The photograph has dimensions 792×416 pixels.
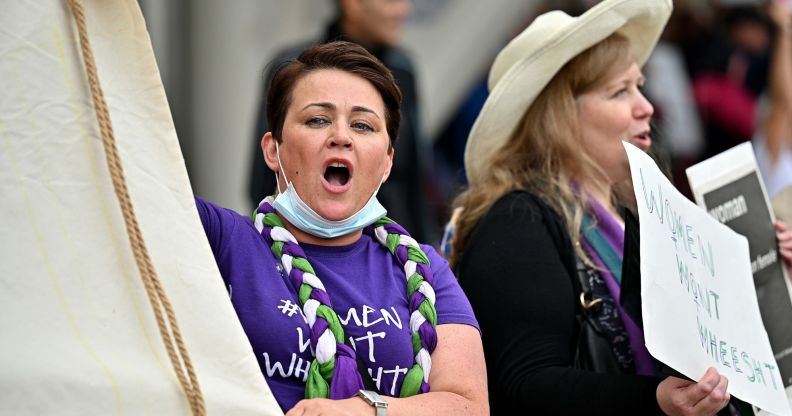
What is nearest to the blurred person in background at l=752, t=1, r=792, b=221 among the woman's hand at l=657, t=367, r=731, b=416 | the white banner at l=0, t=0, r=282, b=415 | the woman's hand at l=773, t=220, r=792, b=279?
the woman's hand at l=773, t=220, r=792, b=279

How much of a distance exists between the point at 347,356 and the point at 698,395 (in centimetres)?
80

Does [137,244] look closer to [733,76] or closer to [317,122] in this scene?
[317,122]

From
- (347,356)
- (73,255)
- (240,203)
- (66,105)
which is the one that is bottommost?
(240,203)

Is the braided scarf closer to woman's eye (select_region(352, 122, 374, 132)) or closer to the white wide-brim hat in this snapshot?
woman's eye (select_region(352, 122, 374, 132))

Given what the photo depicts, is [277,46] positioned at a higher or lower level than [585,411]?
higher

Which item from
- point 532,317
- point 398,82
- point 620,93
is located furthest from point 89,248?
A: point 398,82

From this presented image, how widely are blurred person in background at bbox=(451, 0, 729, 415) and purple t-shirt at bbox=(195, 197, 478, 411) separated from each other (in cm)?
42

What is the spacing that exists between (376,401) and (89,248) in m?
0.65

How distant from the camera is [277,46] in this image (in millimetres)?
8438

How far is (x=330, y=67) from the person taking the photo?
3020 millimetres

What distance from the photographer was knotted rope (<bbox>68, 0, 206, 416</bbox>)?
2.43m

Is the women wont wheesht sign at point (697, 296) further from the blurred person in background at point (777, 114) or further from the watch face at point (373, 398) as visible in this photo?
the blurred person in background at point (777, 114)

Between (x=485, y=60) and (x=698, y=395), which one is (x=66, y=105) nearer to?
(x=698, y=395)

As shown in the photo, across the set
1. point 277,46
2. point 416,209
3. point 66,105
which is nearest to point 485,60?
point 277,46
